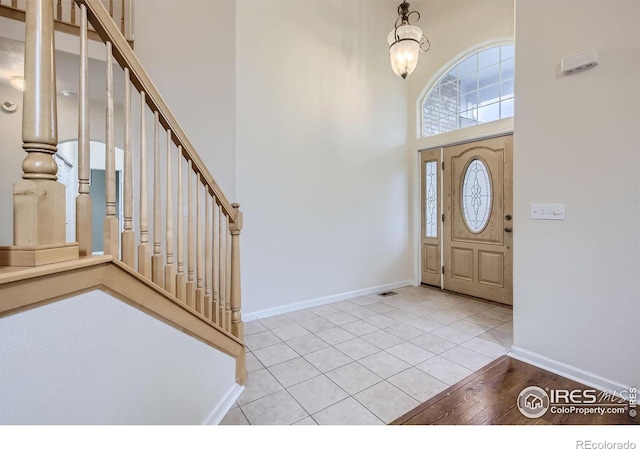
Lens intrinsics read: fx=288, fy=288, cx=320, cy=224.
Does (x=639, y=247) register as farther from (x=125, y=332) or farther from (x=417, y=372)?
(x=125, y=332)

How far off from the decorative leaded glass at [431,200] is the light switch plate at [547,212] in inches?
86.0

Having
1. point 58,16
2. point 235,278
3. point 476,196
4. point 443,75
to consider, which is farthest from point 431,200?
point 58,16

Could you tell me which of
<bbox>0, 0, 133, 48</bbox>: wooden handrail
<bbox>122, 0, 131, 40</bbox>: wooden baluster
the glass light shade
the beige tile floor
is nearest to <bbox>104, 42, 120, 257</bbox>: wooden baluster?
the beige tile floor

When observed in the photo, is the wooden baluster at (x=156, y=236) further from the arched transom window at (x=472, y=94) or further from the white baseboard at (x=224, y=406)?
the arched transom window at (x=472, y=94)

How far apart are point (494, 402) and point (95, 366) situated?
6.97 ft

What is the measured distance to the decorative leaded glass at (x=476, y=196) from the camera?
381cm

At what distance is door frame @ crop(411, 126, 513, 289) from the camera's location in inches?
142

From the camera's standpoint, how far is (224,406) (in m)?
1.75

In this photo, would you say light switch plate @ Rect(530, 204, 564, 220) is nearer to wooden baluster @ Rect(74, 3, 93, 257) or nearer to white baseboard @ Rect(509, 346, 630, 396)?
white baseboard @ Rect(509, 346, 630, 396)

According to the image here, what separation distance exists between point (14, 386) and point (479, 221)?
14.2 ft

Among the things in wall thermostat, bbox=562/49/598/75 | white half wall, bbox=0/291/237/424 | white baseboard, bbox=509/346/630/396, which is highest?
wall thermostat, bbox=562/49/598/75

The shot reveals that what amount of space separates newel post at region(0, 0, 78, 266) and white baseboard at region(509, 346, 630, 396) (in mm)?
2992

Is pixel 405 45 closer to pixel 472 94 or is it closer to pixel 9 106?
pixel 472 94

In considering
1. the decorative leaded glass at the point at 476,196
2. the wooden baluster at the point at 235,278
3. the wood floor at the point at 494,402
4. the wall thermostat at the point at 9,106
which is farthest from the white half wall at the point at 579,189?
the wall thermostat at the point at 9,106
